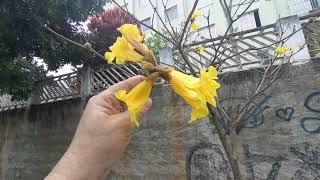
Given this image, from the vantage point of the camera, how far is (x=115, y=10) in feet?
31.1

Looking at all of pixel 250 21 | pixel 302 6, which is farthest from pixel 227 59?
pixel 250 21

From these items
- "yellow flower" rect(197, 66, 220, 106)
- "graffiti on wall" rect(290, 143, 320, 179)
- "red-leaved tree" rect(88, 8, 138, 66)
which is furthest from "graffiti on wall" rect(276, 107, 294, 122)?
"red-leaved tree" rect(88, 8, 138, 66)

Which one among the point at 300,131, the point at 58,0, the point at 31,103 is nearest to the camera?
the point at 300,131

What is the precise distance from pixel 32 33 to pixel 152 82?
5868mm

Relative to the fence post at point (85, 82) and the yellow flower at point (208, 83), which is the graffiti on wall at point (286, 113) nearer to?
the fence post at point (85, 82)

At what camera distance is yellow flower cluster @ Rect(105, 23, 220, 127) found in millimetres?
838

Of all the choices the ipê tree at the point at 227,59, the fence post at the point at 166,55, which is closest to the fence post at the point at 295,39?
the ipê tree at the point at 227,59

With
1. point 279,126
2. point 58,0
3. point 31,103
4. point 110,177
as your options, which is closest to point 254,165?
point 279,126

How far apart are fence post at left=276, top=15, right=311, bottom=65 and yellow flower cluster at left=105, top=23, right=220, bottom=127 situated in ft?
15.0

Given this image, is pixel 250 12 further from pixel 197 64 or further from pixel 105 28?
pixel 197 64

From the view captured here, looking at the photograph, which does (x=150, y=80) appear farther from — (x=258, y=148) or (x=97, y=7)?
(x=97, y=7)

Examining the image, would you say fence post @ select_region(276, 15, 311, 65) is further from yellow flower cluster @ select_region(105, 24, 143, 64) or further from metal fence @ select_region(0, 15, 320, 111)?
yellow flower cluster @ select_region(105, 24, 143, 64)

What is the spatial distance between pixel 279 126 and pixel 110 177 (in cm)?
335

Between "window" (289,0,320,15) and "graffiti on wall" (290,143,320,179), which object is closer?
"graffiti on wall" (290,143,320,179)
